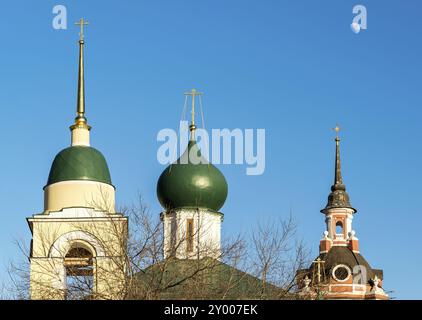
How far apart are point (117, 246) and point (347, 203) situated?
38.7 meters

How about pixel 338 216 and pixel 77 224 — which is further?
pixel 338 216

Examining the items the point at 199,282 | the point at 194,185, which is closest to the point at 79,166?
the point at 199,282

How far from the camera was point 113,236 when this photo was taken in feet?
95.2

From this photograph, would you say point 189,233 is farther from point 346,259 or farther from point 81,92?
point 346,259

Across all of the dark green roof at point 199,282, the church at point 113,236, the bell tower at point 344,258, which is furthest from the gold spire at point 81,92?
the bell tower at point 344,258

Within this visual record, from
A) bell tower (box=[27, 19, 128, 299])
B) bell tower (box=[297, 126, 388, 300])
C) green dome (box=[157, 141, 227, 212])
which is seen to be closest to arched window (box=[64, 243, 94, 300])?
bell tower (box=[27, 19, 128, 299])

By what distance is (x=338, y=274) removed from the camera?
196 feet

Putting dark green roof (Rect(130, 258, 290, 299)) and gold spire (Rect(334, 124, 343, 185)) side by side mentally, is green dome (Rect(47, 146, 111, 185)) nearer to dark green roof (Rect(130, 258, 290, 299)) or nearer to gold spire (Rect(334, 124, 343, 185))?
dark green roof (Rect(130, 258, 290, 299))

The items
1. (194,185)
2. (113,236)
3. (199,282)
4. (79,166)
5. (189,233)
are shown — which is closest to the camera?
(199,282)

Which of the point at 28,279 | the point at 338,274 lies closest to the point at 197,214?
the point at 28,279

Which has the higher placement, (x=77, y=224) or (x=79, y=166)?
(x=79, y=166)

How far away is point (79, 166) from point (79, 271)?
11.6ft

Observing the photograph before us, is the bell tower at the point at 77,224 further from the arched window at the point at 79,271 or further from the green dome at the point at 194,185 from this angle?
the green dome at the point at 194,185
